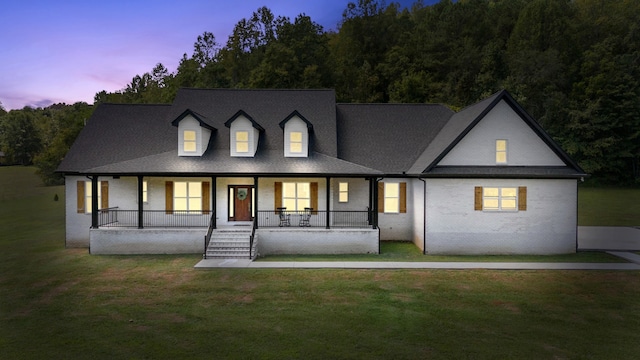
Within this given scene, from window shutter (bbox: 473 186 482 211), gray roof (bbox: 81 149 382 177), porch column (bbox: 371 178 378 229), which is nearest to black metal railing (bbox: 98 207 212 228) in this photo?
gray roof (bbox: 81 149 382 177)

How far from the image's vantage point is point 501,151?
65.2 ft

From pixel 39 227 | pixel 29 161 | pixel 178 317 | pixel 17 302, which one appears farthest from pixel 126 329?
pixel 29 161

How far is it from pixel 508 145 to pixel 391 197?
22.0 feet

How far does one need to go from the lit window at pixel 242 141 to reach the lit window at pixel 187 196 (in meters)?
2.95

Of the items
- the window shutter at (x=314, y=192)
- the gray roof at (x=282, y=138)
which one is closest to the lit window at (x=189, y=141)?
the gray roof at (x=282, y=138)

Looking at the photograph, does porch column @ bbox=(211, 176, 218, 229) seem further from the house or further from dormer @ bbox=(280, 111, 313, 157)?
dormer @ bbox=(280, 111, 313, 157)

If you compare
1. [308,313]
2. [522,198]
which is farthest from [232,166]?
[522,198]

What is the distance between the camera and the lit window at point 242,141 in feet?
71.1

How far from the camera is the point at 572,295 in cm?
1298

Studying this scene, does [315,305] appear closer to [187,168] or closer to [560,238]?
[187,168]

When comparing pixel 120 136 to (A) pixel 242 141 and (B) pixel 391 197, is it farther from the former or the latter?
(B) pixel 391 197

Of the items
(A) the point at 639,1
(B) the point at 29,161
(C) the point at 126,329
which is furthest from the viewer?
(B) the point at 29,161

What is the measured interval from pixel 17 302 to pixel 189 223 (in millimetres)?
9453

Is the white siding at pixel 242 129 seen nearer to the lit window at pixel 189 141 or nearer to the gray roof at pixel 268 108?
the gray roof at pixel 268 108
